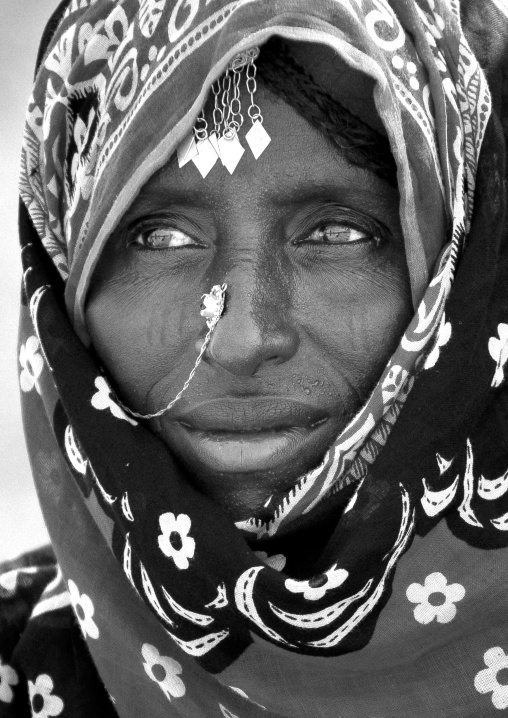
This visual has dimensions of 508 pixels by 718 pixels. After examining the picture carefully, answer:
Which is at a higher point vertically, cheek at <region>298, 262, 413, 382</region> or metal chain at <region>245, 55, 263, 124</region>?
metal chain at <region>245, 55, 263, 124</region>

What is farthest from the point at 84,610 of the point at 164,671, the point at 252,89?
the point at 252,89

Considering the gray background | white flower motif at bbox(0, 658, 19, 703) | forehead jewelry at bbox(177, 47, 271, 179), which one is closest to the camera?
forehead jewelry at bbox(177, 47, 271, 179)

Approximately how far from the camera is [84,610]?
6.98 feet

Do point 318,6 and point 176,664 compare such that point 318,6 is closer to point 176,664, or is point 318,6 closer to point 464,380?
point 464,380

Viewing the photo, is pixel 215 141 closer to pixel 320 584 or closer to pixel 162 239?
pixel 162 239

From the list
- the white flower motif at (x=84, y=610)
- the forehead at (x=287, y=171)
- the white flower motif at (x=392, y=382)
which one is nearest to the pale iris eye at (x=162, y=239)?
the forehead at (x=287, y=171)

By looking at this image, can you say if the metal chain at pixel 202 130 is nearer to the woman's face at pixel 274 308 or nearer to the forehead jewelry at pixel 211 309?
the woman's face at pixel 274 308

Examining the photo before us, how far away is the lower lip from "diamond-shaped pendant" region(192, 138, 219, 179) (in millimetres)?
421

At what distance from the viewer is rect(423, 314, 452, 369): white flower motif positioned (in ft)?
5.92

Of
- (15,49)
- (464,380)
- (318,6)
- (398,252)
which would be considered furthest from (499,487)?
(15,49)

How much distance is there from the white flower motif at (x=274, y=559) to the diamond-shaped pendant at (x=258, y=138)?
64 cm

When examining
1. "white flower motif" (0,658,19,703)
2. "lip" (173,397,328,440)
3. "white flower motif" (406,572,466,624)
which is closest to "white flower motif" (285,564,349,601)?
"white flower motif" (406,572,466,624)

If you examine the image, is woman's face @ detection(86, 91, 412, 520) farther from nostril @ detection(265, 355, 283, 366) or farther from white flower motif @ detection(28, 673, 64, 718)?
white flower motif @ detection(28, 673, 64, 718)

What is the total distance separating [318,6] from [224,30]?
0.48ft
